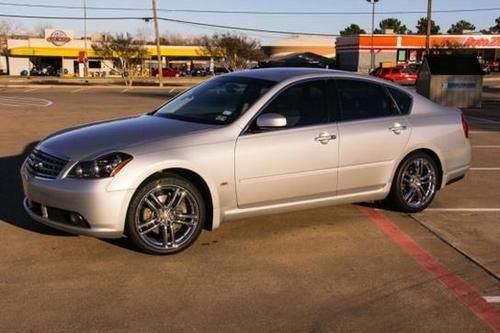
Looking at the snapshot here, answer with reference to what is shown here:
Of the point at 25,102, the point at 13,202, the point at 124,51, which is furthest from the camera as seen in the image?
the point at 124,51

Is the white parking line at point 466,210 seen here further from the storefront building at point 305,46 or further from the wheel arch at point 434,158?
the storefront building at point 305,46

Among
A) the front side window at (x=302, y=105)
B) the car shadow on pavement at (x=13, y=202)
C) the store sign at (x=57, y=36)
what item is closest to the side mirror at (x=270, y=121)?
the front side window at (x=302, y=105)

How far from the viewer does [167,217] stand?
17.4 ft

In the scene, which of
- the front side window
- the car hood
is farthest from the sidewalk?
the front side window

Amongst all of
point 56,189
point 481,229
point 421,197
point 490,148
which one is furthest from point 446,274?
point 490,148

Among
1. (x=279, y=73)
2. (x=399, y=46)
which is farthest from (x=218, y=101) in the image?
(x=399, y=46)

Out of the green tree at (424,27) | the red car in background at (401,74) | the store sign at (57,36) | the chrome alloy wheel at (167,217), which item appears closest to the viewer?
the chrome alloy wheel at (167,217)

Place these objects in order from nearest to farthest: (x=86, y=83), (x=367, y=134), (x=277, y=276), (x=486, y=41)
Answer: (x=277, y=276)
(x=367, y=134)
(x=86, y=83)
(x=486, y=41)

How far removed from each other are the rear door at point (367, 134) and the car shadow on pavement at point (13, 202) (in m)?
2.83

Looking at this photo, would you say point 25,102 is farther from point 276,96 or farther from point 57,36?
point 57,36

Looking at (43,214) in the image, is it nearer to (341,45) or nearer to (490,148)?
(490,148)

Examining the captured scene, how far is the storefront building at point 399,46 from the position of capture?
77.3 metres

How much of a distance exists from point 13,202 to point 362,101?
4.09m

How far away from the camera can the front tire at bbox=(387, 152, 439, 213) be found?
667cm
